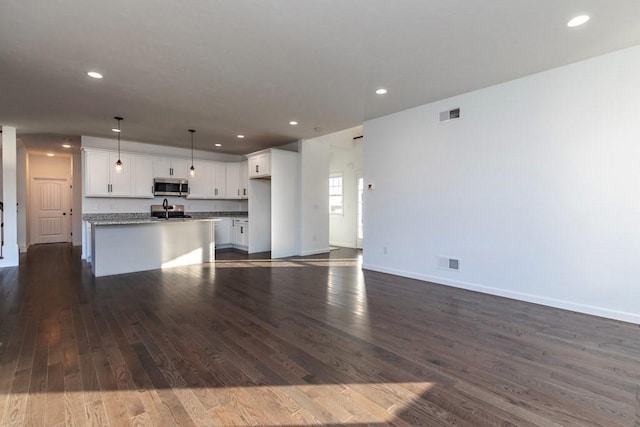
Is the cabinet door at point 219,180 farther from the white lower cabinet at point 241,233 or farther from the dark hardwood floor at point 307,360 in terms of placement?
the dark hardwood floor at point 307,360

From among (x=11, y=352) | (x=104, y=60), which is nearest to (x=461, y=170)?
(x=104, y=60)

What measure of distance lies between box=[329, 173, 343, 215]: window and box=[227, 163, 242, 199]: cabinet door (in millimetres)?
2787

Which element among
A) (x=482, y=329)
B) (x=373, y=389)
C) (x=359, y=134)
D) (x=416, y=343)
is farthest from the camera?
(x=359, y=134)

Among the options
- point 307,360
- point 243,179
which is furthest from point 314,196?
point 307,360

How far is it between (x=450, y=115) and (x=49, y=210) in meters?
11.2

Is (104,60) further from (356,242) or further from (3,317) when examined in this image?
(356,242)

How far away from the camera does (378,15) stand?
2551 millimetres

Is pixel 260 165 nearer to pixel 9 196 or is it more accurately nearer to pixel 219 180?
pixel 219 180

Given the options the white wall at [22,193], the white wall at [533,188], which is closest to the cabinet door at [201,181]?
the white wall at [22,193]

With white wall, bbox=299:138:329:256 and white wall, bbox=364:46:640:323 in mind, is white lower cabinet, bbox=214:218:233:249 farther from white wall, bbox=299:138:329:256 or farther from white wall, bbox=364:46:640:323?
white wall, bbox=364:46:640:323

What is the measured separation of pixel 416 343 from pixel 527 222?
2.28 meters

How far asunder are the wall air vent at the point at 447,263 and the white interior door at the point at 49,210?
1087cm

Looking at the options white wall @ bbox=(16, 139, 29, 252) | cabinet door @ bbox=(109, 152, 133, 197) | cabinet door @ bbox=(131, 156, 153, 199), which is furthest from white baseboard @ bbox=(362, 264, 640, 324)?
white wall @ bbox=(16, 139, 29, 252)

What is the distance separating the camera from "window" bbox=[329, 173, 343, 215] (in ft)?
31.3
